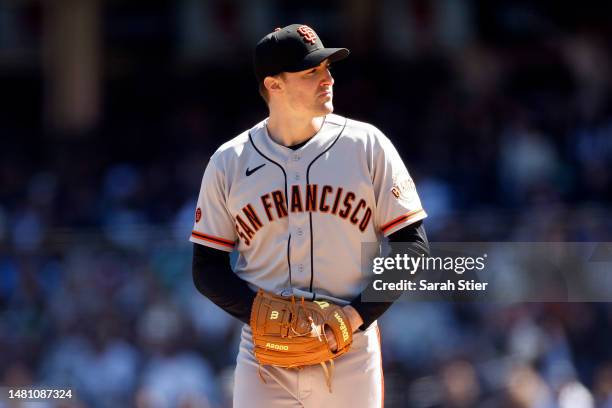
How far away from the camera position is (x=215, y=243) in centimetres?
332

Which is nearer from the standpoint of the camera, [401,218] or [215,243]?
[401,218]

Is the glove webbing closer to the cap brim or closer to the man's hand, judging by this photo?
the man's hand

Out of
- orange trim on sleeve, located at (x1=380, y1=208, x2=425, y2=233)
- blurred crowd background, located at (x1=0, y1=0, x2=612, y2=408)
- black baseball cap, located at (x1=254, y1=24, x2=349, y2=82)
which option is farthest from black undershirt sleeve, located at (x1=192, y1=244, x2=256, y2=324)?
blurred crowd background, located at (x1=0, y1=0, x2=612, y2=408)

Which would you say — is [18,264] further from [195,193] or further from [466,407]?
[466,407]

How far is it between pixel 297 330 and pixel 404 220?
0.40m

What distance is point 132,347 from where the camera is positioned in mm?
6641

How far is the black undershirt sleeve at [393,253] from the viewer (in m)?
→ 3.20

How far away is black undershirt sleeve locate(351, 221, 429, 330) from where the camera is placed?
10.5ft

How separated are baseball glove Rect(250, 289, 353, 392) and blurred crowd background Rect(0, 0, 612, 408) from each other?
5.66ft

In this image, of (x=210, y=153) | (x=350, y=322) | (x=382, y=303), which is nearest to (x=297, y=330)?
(x=350, y=322)

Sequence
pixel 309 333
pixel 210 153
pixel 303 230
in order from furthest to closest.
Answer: pixel 210 153 < pixel 303 230 < pixel 309 333

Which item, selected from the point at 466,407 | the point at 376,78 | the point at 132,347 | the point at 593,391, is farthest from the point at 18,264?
the point at 376,78

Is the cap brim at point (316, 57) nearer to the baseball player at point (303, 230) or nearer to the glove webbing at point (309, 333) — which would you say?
the baseball player at point (303, 230)

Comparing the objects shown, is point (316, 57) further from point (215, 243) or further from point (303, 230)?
point (215, 243)
